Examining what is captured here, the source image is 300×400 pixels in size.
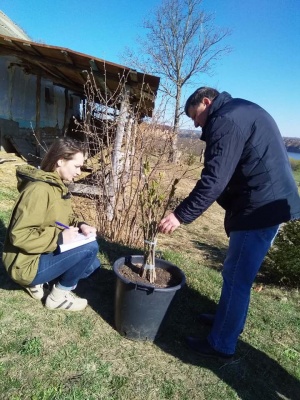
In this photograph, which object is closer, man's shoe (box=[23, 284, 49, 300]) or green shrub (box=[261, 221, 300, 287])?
Answer: man's shoe (box=[23, 284, 49, 300])

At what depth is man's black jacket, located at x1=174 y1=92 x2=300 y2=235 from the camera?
84.5 inches

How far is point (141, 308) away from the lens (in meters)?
2.47

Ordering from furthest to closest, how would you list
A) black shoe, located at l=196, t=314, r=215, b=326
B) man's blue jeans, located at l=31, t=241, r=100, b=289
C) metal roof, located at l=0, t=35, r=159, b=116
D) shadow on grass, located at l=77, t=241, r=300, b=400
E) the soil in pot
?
1. metal roof, located at l=0, t=35, r=159, b=116
2. black shoe, located at l=196, t=314, r=215, b=326
3. the soil in pot
4. man's blue jeans, located at l=31, t=241, r=100, b=289
5. shadow on grass, located at l=77, t=241, r=300, b=400

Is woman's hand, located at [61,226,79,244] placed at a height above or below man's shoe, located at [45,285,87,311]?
above

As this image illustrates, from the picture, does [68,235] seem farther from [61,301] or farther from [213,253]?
[213,253]

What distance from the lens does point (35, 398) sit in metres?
1.88

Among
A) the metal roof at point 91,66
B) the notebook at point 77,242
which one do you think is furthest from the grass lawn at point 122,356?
the metal roof at point 91,66

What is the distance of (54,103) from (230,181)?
12.5 meters

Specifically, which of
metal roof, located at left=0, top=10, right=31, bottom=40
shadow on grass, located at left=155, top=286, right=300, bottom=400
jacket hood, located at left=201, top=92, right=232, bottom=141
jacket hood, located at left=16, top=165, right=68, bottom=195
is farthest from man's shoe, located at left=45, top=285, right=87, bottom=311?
metal roof, located at left=0, top=10, right=31, bottom=40

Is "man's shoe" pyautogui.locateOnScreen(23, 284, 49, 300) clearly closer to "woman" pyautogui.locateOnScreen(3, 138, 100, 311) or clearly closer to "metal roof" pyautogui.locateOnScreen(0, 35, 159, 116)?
"woman" pyautogui.locateOnScreen(3, 138, 100, 311)

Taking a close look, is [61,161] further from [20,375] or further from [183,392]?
[183,392]

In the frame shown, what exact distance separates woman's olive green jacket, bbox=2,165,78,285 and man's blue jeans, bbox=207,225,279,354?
4.26 feet

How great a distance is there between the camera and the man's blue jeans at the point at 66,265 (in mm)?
2504

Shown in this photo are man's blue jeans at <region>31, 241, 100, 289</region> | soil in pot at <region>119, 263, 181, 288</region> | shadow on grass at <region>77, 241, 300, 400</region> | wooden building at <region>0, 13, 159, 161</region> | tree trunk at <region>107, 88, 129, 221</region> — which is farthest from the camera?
wooden building at <region>0, 13, 159, 161</region>
